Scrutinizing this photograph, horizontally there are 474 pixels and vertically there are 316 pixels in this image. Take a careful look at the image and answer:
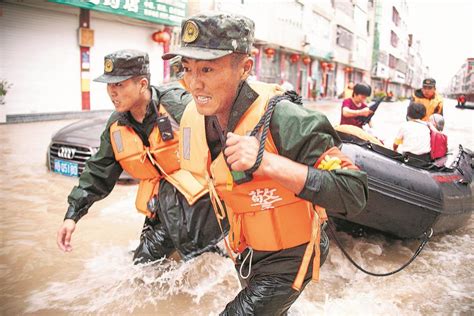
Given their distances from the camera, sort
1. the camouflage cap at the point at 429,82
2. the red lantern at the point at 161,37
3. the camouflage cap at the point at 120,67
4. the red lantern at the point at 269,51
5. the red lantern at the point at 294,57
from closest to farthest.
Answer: the camouflage cap at the point at 120,67 → the camouflage cap at the point at 429,82 → the red lantern at the point at 161,37 → the red lantern at the point at 269,51 → the red lantern at the point at 294,57

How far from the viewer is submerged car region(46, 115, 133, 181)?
19.1 feet

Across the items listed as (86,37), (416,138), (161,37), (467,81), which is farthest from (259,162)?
(467,81)

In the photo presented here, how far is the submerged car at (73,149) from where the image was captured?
584 cm

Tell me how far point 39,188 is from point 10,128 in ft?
18.6

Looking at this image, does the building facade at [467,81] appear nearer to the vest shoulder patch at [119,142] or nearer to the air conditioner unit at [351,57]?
the air conditioner unit at [351,57]

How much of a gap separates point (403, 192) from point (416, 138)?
4.26 feet

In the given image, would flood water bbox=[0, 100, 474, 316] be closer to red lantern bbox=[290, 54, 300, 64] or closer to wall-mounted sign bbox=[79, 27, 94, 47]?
wall-mounted sign bbox=[79, 27, 94, 47]

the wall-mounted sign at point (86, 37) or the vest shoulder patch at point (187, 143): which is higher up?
the wall-mounted sign at point (86, 37)

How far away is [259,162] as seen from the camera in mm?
1420

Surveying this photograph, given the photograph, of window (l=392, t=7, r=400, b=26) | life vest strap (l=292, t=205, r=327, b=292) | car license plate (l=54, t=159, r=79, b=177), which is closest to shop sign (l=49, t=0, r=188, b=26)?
car license plate (l=54, t=159, r=79, b=177)

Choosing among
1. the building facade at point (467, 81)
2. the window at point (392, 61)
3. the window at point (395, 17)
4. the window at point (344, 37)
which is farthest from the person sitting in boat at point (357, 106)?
the window at point (392, 61)

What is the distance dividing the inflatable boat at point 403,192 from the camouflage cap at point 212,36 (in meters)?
2.37

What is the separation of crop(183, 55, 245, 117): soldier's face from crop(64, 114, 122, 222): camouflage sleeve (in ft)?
4.30

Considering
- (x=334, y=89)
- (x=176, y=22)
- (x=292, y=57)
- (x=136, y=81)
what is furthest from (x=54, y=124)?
(x=334, y=89)
